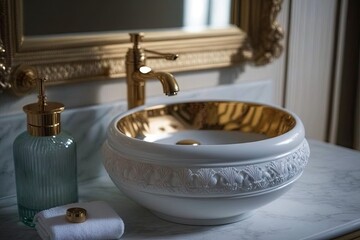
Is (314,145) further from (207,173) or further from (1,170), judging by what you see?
(1,170)

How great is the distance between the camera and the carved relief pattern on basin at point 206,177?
2.92 ft

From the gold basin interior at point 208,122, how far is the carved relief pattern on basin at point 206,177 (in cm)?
23

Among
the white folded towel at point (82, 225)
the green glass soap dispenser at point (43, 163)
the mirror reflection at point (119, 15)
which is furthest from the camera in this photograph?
the mirror reflection at point (119, 15)

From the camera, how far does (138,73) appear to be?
114 centimetres

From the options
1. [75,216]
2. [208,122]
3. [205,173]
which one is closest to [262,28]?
[208,122]

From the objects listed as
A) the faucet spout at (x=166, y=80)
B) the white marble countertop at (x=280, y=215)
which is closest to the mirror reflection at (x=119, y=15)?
the faucet spout at (x=166, y=80)

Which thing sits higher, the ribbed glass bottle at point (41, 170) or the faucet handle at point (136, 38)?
the faucet handle at point (136, 38)

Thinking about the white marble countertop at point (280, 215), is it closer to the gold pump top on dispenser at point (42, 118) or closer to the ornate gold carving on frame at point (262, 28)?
the gold pump top on dispenser at point (42, 118)

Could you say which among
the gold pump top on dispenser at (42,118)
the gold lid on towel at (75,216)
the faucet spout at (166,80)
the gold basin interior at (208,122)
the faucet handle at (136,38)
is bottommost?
the gold lid on towel at (75,216)

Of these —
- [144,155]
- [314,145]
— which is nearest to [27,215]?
[144,155]

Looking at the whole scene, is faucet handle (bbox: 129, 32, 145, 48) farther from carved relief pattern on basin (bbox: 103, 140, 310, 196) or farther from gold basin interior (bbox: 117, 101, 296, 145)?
carved relief pattern on basin (bbox: 103, 140, 310, 196)

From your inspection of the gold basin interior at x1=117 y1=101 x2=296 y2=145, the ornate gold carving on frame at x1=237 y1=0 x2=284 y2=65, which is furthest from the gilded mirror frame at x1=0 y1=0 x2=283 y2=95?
the gold basin interior at x1=117 y1=101 x2=296 y2=145

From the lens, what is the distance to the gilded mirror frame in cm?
106

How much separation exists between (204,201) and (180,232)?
9 cm
